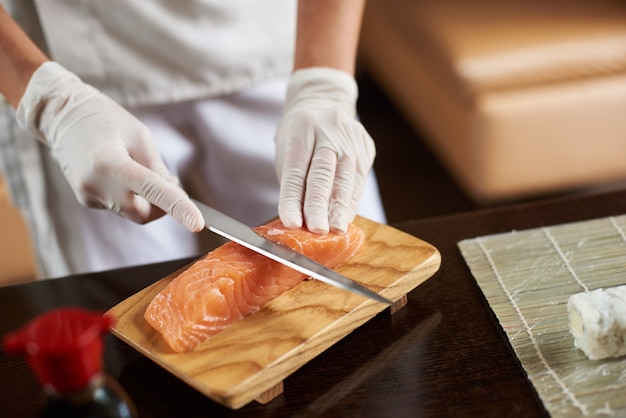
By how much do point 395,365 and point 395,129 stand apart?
9.23ft

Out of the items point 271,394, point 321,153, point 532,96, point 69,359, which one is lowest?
point 532,96

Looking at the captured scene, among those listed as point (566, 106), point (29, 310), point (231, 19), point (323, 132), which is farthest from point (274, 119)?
point (566, 106)

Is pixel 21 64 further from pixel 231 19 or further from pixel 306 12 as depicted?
pixel 306 12

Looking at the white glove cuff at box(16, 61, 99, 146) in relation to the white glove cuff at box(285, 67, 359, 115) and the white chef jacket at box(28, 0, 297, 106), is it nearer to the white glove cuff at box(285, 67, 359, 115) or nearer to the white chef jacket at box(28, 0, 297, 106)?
the white chef jacket at box(28, 0, 297, 106)

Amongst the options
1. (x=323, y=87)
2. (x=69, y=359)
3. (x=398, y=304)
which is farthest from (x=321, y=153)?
(x=69, y=359)

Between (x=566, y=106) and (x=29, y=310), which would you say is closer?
(x=29, y=310)

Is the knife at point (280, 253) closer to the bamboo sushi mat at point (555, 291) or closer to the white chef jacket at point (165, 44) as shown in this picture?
the bamboo sushi mat at point (555, 291)

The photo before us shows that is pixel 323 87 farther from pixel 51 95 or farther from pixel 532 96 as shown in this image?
pixel 532 96

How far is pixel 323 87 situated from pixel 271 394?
0.68m

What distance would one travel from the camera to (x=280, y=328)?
3.09ft

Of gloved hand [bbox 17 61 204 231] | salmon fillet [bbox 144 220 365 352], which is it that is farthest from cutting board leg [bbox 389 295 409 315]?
gloved hand [bbox 17 61 204 231]

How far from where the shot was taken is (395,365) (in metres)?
0.93

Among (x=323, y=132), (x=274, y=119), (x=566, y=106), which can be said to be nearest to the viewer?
(x=323, y=132)

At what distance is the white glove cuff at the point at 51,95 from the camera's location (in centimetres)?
129
